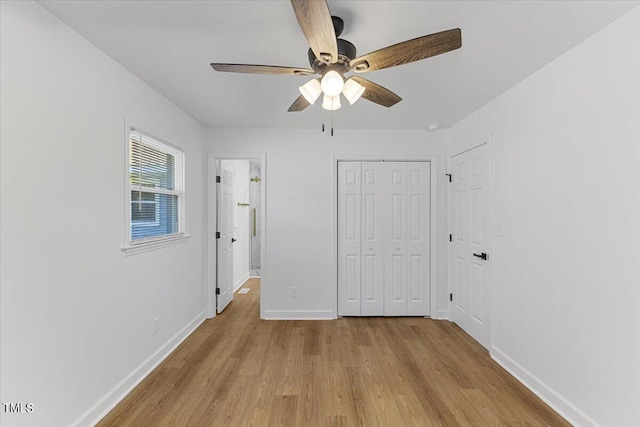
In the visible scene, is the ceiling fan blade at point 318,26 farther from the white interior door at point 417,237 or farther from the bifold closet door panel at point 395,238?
the white interior door at point 417,237

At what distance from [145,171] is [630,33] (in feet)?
10.7

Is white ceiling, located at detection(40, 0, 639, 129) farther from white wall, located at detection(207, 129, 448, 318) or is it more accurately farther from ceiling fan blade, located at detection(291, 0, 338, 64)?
white wall, located at detection(207, 129, 448, 318)

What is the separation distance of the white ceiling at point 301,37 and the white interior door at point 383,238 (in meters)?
1.20

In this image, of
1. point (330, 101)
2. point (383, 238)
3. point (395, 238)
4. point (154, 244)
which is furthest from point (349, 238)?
point (330, 101)

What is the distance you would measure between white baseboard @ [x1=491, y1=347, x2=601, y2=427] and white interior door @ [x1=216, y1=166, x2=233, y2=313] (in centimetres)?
311

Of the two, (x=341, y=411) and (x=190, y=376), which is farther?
(x=190, y=376)

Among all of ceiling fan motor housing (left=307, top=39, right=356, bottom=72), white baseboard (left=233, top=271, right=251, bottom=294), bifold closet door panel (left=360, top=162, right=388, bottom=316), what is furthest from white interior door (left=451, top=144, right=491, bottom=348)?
white baseboard (left=233, top=271, right=251, bottom=294)

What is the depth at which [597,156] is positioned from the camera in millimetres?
1710

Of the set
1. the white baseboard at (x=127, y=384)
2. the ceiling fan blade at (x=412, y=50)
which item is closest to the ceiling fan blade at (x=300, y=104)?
the ceiling fan blade at (x=412, y=50)

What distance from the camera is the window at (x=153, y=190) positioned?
2.29 meters

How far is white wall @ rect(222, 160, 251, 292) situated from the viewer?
5.19 meters

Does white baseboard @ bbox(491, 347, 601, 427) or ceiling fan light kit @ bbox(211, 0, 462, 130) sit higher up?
ceiling fan light kit @ bbox(211, 0, 462, 130)

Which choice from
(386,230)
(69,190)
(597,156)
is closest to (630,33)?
(597,156)

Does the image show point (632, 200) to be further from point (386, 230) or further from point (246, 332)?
point (246, 332)
